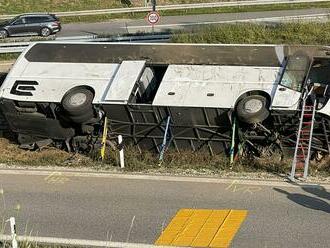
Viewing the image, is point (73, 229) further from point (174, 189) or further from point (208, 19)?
point (208, 19)

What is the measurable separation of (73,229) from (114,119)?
12.0 ft

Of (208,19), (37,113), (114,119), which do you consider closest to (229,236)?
(114,119)

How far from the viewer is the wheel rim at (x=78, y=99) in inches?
444

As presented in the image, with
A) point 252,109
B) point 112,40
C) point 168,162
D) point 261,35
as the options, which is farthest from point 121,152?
point 112,40

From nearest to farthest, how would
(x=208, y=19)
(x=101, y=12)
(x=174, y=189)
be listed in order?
(x=174, y=189), (x=208, y=19), (x=101, y=12)

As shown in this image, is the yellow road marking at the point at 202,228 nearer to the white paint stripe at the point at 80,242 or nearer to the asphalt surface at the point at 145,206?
the asphalt surface at the point at 145,206

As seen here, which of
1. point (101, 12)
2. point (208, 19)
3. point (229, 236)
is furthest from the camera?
point (101, 12)

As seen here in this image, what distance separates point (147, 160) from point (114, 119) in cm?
113

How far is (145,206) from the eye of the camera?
8719 millimetres

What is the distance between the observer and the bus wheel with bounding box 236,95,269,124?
10.2 metres

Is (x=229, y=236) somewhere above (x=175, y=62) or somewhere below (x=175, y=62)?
below

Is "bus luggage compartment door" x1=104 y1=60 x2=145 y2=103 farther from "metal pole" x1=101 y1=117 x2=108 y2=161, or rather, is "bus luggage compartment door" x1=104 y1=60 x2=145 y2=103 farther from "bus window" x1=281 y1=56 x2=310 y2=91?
"bus window" x1=281 y1=56 x2=310 y2=91

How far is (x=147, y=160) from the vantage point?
10797 mm

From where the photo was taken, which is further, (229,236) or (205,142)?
(205,142)
